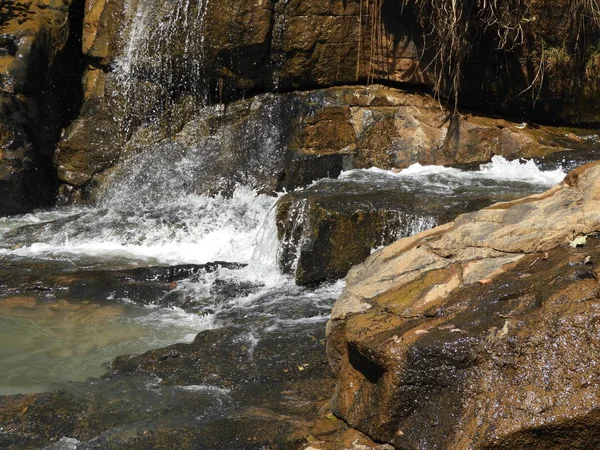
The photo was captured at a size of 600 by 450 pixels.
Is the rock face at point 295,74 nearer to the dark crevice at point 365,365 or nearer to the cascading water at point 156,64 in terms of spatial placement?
the cascading water at point 156,64

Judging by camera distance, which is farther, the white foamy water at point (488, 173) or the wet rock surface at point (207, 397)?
the white foamy water at point (488, 173)

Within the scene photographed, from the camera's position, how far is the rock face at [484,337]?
3.27 meters

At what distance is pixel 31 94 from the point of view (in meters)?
10.2

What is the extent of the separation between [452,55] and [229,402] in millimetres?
6262

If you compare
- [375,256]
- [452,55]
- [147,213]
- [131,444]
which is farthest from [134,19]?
[131,444]

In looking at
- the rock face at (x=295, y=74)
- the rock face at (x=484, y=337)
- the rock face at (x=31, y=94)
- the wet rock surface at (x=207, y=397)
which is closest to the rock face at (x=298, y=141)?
the rock face at (x=295, y=74)

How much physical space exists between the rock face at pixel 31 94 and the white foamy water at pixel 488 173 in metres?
3.93

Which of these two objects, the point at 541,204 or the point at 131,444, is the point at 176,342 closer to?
the point at 131,444

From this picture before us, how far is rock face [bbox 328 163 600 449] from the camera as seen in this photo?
129 inches

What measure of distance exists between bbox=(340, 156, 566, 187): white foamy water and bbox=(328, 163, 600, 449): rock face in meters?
4.05

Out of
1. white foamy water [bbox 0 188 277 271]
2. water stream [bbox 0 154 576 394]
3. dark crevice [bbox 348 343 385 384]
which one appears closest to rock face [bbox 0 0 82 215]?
water stream [bbox 0 154 576 394]

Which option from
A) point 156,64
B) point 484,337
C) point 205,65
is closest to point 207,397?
point 484,337

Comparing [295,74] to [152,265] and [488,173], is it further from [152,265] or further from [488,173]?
[152,265]

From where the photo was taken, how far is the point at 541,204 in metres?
4.46
